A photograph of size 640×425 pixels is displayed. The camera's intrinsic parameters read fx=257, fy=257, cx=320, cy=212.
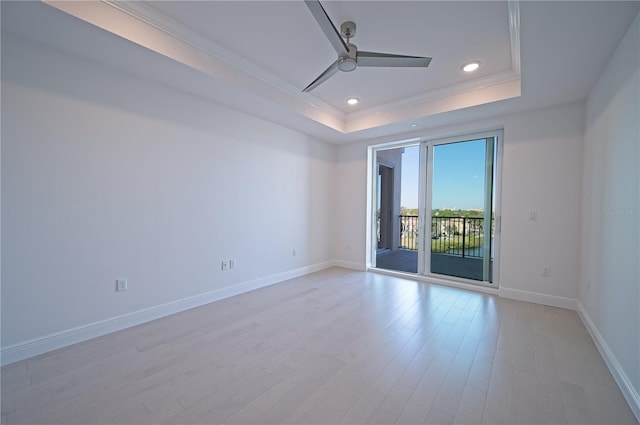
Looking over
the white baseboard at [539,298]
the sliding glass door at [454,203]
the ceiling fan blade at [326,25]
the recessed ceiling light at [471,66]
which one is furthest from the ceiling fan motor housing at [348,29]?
the white baseboard at [539,298]

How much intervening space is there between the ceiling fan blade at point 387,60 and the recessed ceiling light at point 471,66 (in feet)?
3.19

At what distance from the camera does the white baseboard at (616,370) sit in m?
1.57

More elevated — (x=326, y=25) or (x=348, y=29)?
(x=348, y=29)

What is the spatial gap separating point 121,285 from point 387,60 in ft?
10.8

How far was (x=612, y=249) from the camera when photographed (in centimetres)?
210

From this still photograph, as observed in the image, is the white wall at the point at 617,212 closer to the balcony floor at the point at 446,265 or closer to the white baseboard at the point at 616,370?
the white baseboard at the point at 616,370

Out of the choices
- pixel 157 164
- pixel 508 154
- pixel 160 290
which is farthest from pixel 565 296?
pixel 157 164

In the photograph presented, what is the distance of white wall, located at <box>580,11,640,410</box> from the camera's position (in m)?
1.72

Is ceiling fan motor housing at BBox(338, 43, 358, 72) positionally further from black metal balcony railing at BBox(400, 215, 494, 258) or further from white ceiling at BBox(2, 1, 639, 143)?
black metal balcony railing at BBox(400, 215, 494, 258)

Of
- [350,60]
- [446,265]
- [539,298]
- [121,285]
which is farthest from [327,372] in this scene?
[446,265]

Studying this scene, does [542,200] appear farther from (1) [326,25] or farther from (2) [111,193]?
(2) [111,193]

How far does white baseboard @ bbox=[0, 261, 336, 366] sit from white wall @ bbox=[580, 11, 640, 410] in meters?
3.69

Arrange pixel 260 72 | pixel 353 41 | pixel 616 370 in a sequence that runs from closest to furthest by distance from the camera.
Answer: pixel 616 370
pixel 353 41
pixel 260 72

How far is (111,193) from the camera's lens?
2.49 metres
